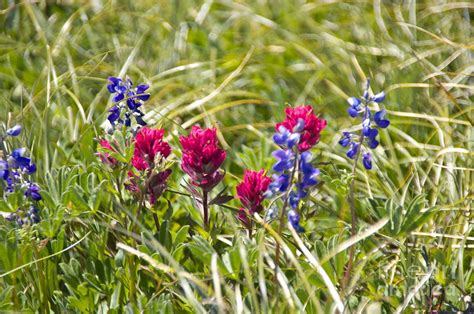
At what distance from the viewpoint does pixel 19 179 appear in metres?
1.66

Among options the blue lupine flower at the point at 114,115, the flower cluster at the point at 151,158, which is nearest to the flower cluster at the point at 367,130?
the flower cluster at the point at 151,158

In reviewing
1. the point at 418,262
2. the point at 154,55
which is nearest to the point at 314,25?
the point at 154,55

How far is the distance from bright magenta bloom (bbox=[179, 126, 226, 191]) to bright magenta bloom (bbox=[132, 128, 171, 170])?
63 mm

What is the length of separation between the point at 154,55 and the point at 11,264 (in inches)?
64.1

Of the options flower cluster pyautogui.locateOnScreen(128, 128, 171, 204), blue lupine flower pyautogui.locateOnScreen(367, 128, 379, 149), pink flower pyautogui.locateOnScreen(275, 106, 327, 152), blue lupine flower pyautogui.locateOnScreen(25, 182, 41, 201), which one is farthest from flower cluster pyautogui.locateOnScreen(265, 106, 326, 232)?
blue lupine flower pyautogui.locateOnScreen(25, 182, 41, 201)

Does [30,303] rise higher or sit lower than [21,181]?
lower

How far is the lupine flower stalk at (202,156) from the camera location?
→ 1.54 m

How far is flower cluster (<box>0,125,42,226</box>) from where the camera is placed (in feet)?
5.26

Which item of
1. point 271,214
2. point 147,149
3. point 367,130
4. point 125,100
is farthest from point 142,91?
point 367,130

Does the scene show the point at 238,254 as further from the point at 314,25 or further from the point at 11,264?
the point at 314,25

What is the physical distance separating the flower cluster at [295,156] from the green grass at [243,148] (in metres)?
0.07

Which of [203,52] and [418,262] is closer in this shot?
[418,262]

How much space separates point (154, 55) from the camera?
3.10m

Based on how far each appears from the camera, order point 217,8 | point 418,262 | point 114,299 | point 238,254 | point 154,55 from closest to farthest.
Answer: point 238,254, point 114,299, point 418,262, point 154,55, point 217,8
